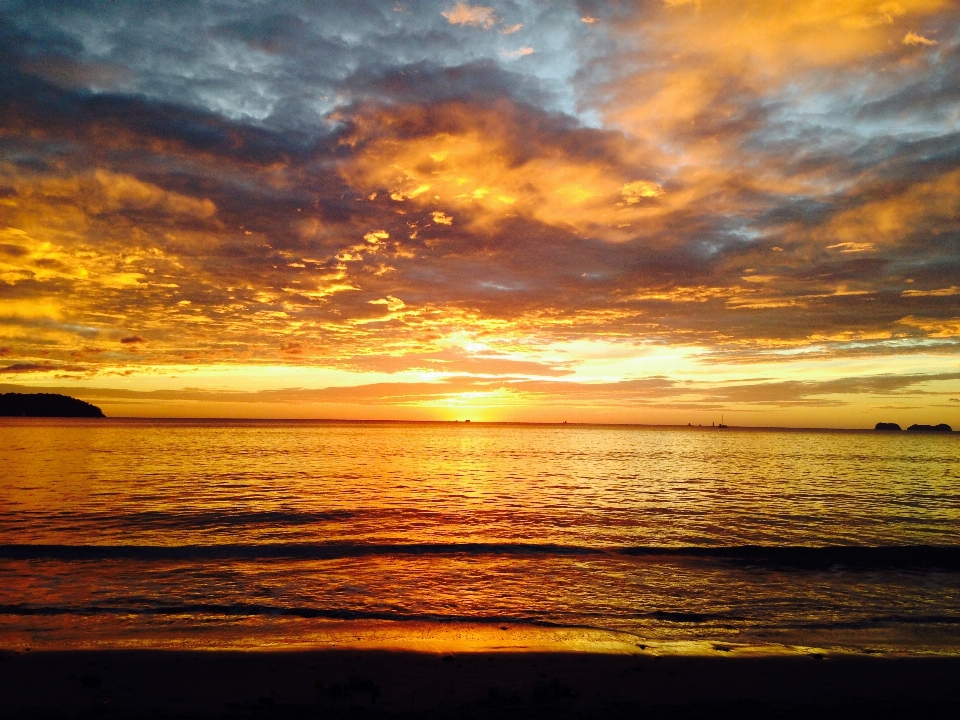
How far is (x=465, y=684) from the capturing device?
10.6m

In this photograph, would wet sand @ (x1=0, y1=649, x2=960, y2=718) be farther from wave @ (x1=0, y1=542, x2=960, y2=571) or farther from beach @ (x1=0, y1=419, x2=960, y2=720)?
wave @ (x1=0, y1=542, x2=960, y2=571)

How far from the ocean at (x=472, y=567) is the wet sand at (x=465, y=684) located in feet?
3.09

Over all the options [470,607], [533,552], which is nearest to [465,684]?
[470,607]

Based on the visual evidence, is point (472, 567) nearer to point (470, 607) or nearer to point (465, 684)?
point (470, 607)

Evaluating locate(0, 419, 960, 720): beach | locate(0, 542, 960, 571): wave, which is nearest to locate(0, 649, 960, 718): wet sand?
locate(0, 419, 960, 720): beach

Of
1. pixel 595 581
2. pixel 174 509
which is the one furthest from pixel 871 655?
pixel 174 509

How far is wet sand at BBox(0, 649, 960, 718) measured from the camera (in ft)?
30.9

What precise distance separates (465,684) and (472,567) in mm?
10480

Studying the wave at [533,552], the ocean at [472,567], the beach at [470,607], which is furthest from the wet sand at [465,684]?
the wave at [533,552]

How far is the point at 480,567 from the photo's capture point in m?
21.0

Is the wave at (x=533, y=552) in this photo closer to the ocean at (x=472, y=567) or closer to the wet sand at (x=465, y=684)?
the ocean at (x=472, y=567)

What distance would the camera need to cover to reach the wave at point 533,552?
867 inches

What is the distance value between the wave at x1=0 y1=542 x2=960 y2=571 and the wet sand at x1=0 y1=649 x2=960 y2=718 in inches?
414

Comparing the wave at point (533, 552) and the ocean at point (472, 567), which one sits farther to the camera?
the wave at point (533, 552)
